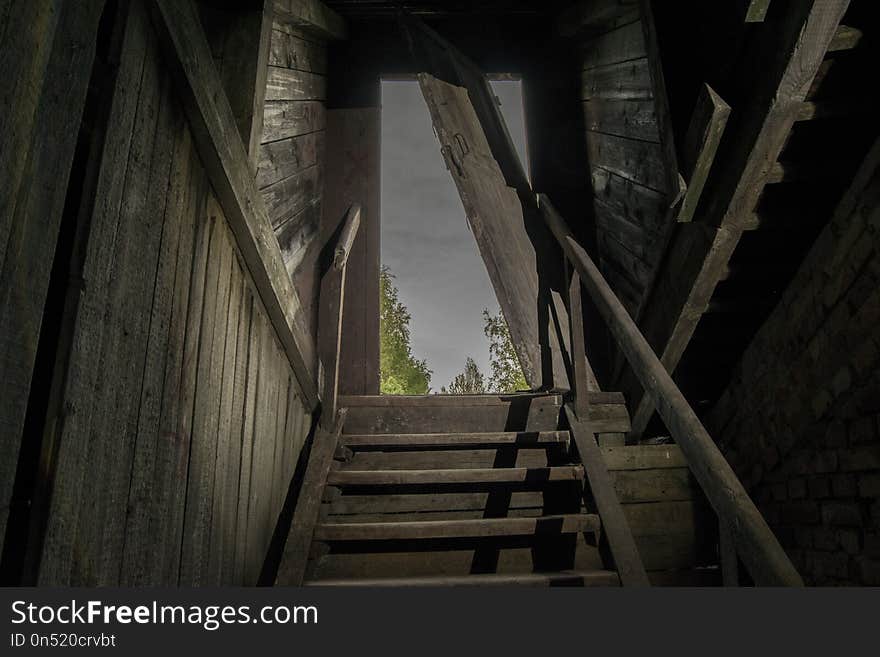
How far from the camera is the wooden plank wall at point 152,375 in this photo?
1067 mm

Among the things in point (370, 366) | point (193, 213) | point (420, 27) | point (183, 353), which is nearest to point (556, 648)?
point (183, 353)

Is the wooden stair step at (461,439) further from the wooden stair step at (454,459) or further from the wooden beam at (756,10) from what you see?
the wooden beam at (756,10)

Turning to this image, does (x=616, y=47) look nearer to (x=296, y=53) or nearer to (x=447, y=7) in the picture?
(x=447, y=7)

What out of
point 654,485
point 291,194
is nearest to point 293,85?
point 291,194

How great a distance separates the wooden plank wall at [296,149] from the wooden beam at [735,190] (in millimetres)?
2298

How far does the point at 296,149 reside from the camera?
398cm

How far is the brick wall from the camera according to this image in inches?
81.9

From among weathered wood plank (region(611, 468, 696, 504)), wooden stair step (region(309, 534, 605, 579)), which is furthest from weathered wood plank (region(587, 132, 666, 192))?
wooden stair step (region(309, 534, 605, 579))

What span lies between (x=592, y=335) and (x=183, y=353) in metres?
3.15

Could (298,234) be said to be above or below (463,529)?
above

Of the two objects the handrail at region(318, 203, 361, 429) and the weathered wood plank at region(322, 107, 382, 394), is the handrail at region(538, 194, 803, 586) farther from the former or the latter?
the weathered wood plank at region(322, 107, 382, 394)

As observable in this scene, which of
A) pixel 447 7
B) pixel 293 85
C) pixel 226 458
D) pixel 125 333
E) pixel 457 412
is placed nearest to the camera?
pixel 125 333

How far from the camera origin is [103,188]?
1.14 meters

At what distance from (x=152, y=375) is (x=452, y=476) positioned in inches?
64.2
